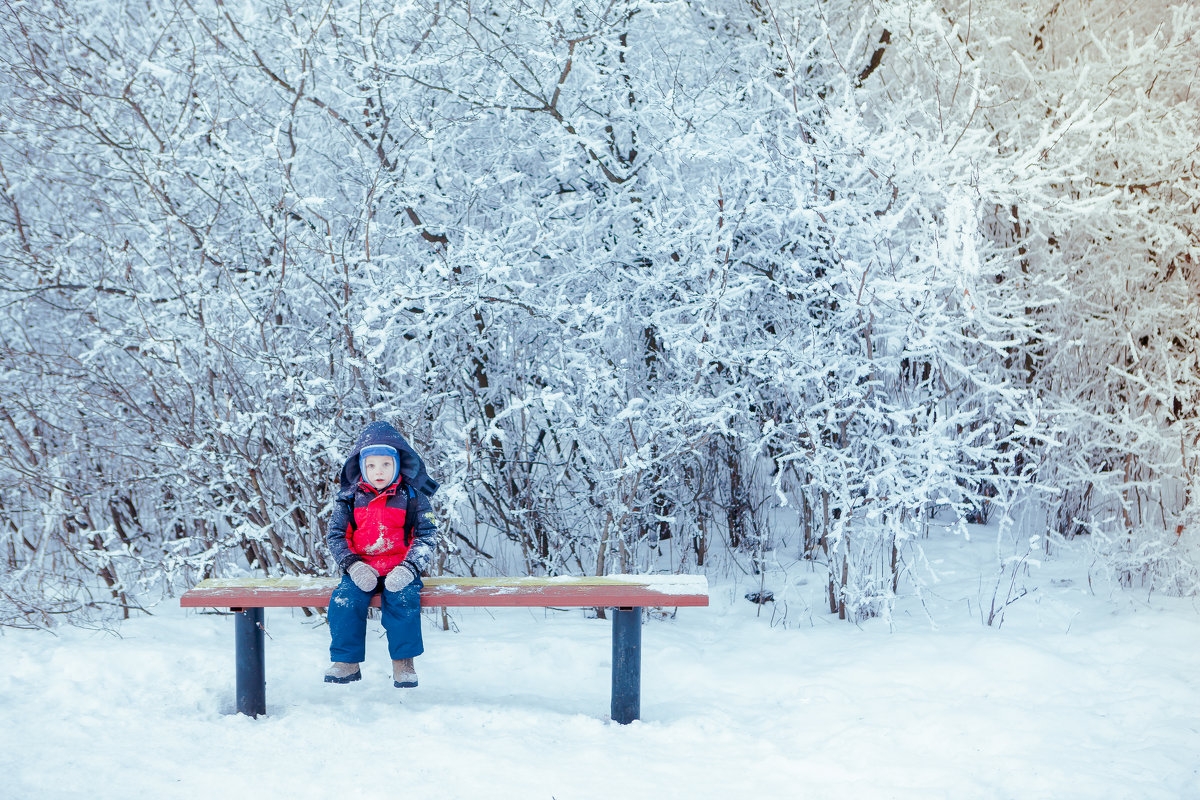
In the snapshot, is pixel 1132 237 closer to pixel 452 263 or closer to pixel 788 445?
pixel 788 445

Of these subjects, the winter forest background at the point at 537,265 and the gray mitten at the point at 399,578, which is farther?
the winter forest background at the point at 537,265

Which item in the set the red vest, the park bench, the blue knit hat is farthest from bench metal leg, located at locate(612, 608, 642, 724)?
the blue knit hat

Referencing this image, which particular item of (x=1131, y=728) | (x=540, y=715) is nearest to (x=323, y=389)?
(x=540, y=715)

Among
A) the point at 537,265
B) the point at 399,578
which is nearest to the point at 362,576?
the point at 399,578

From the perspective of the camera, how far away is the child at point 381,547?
3471 mm

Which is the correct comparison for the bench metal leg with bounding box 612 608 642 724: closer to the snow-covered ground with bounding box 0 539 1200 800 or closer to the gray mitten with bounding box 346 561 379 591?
the snow-covered ground with bounding box 0 539 1200 800

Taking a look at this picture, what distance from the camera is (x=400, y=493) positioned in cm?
365

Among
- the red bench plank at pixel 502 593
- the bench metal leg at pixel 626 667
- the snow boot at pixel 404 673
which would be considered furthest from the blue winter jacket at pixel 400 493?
the bench metal leg at pixel 626 667

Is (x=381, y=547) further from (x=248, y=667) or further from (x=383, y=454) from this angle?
(x=248, y=667)

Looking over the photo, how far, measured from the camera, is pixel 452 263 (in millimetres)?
4383

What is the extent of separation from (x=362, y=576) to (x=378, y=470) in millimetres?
400

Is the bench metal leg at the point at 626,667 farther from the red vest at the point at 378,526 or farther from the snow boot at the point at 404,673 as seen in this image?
the red vest at the point at 378,526

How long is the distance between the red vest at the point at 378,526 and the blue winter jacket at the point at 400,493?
0.12 feet

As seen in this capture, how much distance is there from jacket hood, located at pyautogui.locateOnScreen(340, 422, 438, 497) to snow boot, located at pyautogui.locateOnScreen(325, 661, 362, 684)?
0.64 metres
